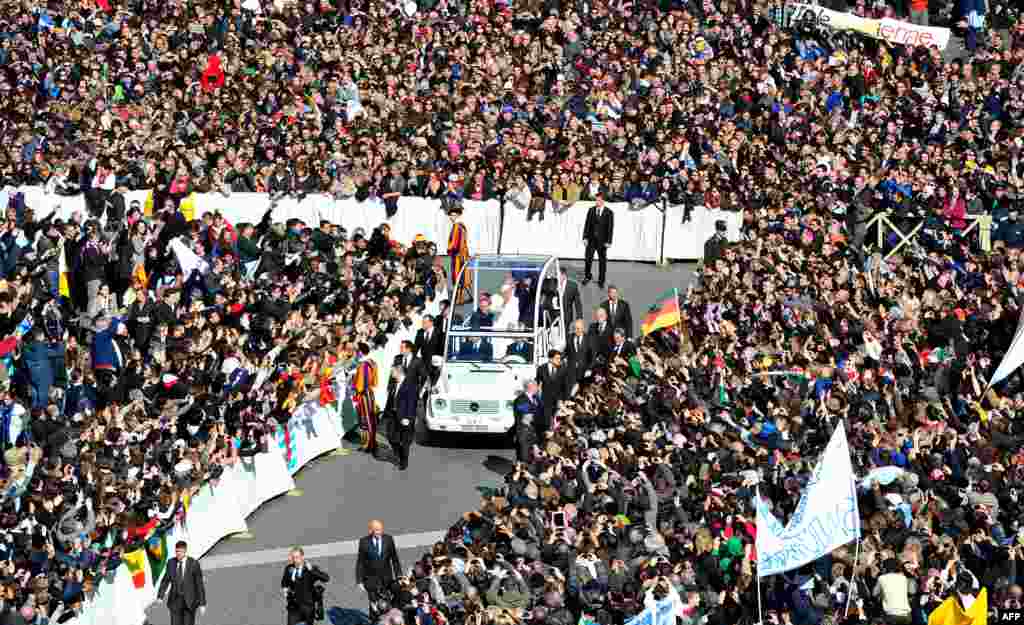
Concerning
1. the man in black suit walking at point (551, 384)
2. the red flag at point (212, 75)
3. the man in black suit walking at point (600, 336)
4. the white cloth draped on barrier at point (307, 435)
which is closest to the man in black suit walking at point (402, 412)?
the white cloth draped on barrier at point (307, 435)

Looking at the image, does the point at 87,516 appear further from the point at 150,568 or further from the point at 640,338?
the point at 640,338

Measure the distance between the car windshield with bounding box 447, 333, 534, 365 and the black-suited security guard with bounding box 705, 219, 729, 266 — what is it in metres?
5.16

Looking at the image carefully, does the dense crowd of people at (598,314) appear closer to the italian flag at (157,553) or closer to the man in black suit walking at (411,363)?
the italian flag at (157,553)

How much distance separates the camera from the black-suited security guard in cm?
3269

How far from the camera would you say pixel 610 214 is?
110 ft

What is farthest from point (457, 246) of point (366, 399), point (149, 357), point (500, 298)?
point (149, 357)

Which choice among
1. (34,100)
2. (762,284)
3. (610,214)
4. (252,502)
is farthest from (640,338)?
(34,100)

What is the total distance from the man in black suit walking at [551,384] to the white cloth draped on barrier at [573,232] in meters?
8.60

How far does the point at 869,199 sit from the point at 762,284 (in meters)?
4.95

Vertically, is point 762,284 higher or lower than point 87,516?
higher

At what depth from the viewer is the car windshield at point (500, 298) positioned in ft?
93.7

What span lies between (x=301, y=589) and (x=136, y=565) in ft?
7.09

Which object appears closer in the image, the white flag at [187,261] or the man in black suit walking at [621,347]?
the man in black suit walking at [621,347]

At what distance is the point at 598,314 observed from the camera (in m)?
28.6
